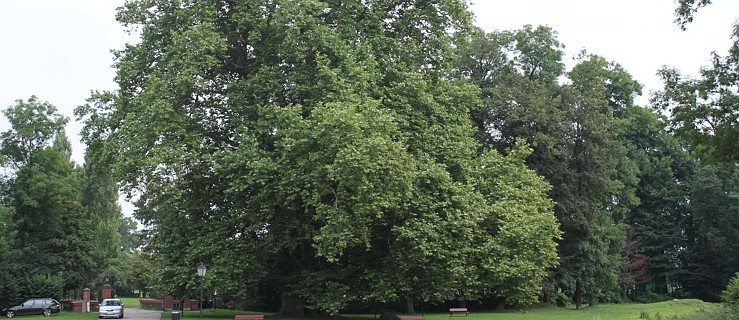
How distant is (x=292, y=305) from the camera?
26688 mm

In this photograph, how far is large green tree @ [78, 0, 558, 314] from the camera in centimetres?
1991

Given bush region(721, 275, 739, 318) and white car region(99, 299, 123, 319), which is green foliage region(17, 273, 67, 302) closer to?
white car region(99, 299, 123, 319)

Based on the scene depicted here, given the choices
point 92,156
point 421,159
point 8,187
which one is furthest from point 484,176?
point 8,187

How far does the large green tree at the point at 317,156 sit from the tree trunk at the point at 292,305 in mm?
147

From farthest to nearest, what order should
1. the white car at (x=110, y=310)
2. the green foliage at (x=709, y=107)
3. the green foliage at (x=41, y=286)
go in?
the green foliage at (x=41, y=286)
the white car at (x=110, y=310)
the green foliage at (x=709, y=107)

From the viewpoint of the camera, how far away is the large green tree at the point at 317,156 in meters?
19.9

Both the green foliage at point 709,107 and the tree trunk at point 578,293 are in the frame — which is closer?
the green foliage at point 709,107

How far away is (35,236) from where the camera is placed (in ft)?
153

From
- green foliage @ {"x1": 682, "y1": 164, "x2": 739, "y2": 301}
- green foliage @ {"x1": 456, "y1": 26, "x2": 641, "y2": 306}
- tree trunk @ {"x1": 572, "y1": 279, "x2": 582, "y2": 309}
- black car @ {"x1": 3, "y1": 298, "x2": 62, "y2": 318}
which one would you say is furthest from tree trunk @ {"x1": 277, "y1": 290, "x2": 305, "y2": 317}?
green foliage @ {"x1": 682, "y1": 164, "x2": 739, "y2": 301}

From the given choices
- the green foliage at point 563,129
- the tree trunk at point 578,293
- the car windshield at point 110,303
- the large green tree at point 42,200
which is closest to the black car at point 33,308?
the large green tree at point 42,200

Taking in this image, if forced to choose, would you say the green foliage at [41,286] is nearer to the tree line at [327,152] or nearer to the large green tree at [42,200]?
the large green tree at [42,200]

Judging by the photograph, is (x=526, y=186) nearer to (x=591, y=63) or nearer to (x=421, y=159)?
(x=421, y=159)

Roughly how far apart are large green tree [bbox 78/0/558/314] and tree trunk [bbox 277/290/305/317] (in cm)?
15

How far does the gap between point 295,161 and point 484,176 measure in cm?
825
